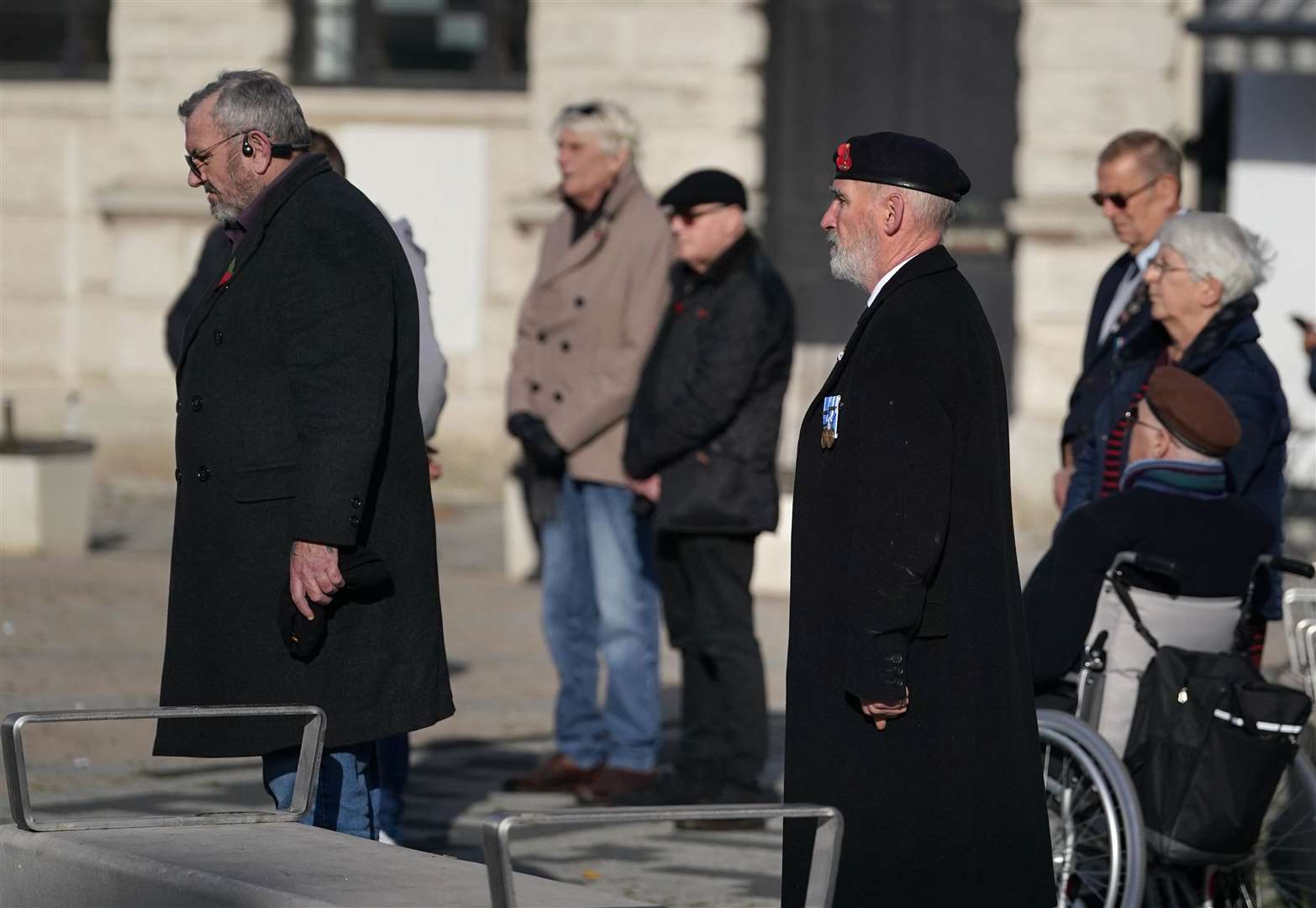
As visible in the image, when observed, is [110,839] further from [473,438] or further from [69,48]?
[69,48]

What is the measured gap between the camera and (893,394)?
414 centimetres

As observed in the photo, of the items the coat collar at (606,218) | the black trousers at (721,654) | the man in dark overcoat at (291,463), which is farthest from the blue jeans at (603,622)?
the man in dark overcoat at (291,463)

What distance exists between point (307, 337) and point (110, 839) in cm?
108

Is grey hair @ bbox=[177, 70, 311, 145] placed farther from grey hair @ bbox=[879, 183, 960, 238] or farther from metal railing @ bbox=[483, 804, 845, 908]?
metal railing @ bbox=[483, 804, 845, 908]

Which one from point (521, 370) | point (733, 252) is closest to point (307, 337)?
point (733, 252)

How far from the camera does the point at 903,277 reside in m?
4.24

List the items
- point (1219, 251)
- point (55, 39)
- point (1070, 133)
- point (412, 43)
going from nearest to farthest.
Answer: point (1219, 251) → point (1070, 133) → point (412, 43) → point (55, 39)

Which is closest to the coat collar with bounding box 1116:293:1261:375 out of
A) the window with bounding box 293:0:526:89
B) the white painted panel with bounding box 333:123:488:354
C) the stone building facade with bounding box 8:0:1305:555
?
the stone building facade with bounding box 8:0:1305:555

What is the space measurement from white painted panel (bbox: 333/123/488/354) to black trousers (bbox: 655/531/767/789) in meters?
8.70

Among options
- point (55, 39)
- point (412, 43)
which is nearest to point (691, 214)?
point (412, 43)

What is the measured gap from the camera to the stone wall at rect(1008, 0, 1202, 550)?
14289mm

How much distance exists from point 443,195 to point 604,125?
856cm

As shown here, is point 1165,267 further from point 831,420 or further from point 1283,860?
point 831,420

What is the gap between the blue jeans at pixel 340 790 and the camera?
484 cm
